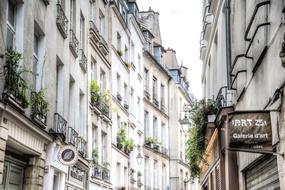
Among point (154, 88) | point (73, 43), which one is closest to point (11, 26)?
point (73, 43)

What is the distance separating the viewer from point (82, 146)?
20.0 metres

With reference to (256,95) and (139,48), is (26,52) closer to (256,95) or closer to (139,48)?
(256,95)

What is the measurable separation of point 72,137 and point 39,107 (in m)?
4.88

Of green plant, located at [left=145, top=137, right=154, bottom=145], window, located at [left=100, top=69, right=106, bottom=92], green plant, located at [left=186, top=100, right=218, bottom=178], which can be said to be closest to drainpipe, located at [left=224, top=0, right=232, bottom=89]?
green plant, located at [left=186, top=100, right=218, bottom=178]

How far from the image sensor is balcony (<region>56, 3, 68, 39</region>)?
15945 mm

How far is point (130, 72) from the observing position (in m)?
33.6

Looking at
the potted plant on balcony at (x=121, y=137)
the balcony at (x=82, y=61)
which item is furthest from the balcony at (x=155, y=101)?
the balcony at (x=82, y=61)

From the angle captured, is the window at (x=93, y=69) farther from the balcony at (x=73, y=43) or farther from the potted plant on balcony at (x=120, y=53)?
the potted plant on balcony at (x=120, y=53)

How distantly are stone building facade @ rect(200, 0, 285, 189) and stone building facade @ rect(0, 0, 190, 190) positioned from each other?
444 cm

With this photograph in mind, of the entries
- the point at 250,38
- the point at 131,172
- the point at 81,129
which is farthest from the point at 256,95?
the point at 131,172

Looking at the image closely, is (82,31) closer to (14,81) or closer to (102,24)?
(102,24)

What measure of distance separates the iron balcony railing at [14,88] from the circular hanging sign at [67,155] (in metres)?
2.99

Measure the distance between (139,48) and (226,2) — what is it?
24.7 meters

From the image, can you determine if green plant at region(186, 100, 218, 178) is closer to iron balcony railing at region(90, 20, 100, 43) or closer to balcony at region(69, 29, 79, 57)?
balcony at region(69, 29, 79, 57)
